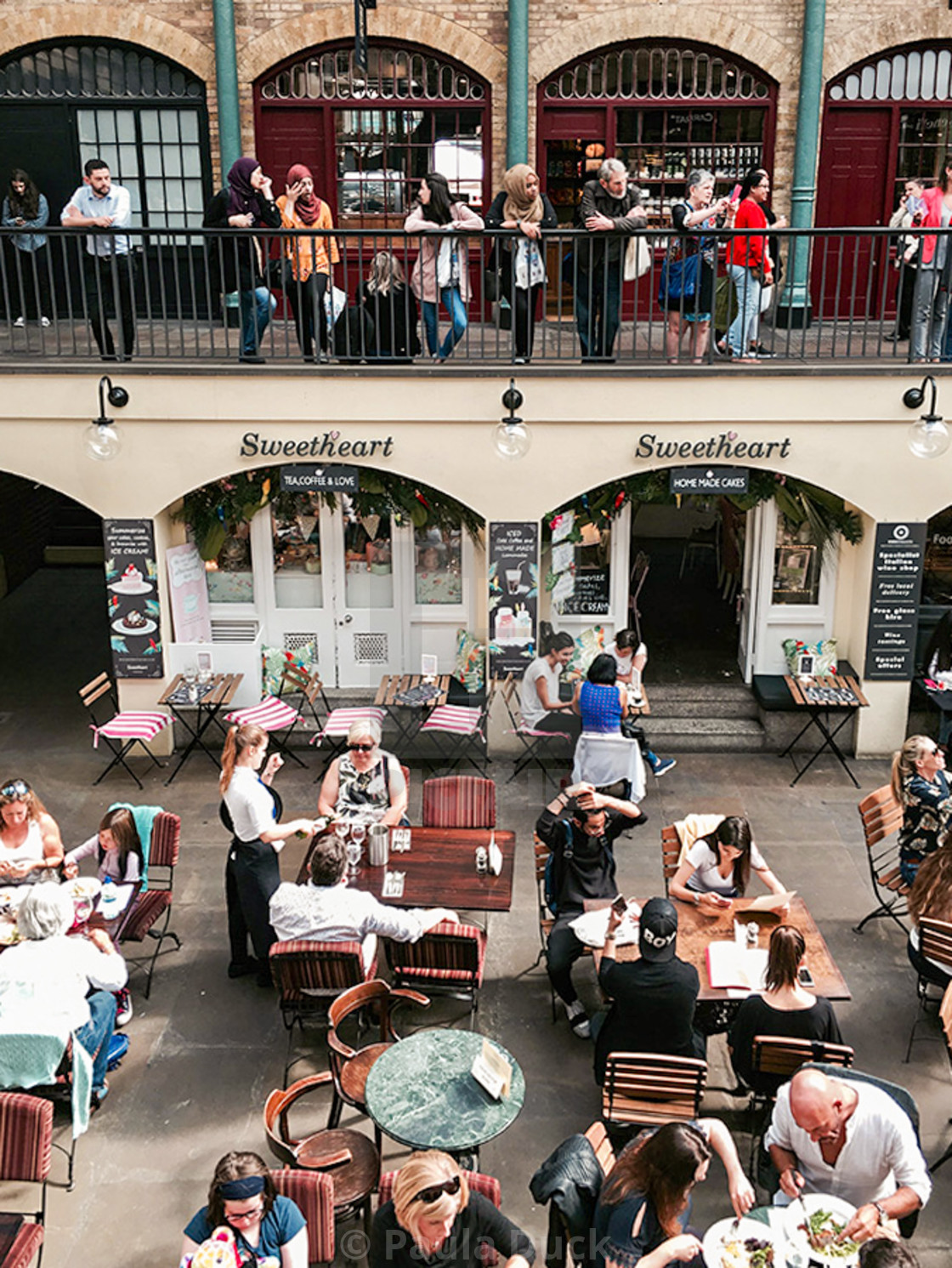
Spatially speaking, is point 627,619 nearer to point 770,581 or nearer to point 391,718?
point 770,581

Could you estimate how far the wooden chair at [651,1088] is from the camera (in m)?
6.06

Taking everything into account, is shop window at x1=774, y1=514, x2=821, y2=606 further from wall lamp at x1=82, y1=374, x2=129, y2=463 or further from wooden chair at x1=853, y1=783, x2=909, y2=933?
wall lamp at x1=82, y1=374, x2=129, y2=463

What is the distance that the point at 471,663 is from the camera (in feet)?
36.9

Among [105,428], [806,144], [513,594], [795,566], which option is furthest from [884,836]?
[806,144]

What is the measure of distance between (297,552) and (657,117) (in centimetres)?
581

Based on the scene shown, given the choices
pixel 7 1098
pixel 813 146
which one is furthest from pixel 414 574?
pixel 7 1098

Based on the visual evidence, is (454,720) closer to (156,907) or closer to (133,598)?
(133,598)

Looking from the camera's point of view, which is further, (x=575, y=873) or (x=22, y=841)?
(x=22, y=841)

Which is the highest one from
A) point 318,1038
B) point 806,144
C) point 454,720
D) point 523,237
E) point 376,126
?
point 376,126

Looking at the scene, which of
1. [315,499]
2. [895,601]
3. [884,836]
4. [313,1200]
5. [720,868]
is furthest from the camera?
[315,499]

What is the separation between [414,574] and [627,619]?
2032 mm

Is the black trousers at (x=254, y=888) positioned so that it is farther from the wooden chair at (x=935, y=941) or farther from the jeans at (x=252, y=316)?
the jeans at (x=252, y=316)

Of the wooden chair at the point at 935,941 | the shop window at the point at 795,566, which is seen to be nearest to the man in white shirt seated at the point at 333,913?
the wooden chair at the point at 935,941

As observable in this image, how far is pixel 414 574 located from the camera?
11.7 metres
